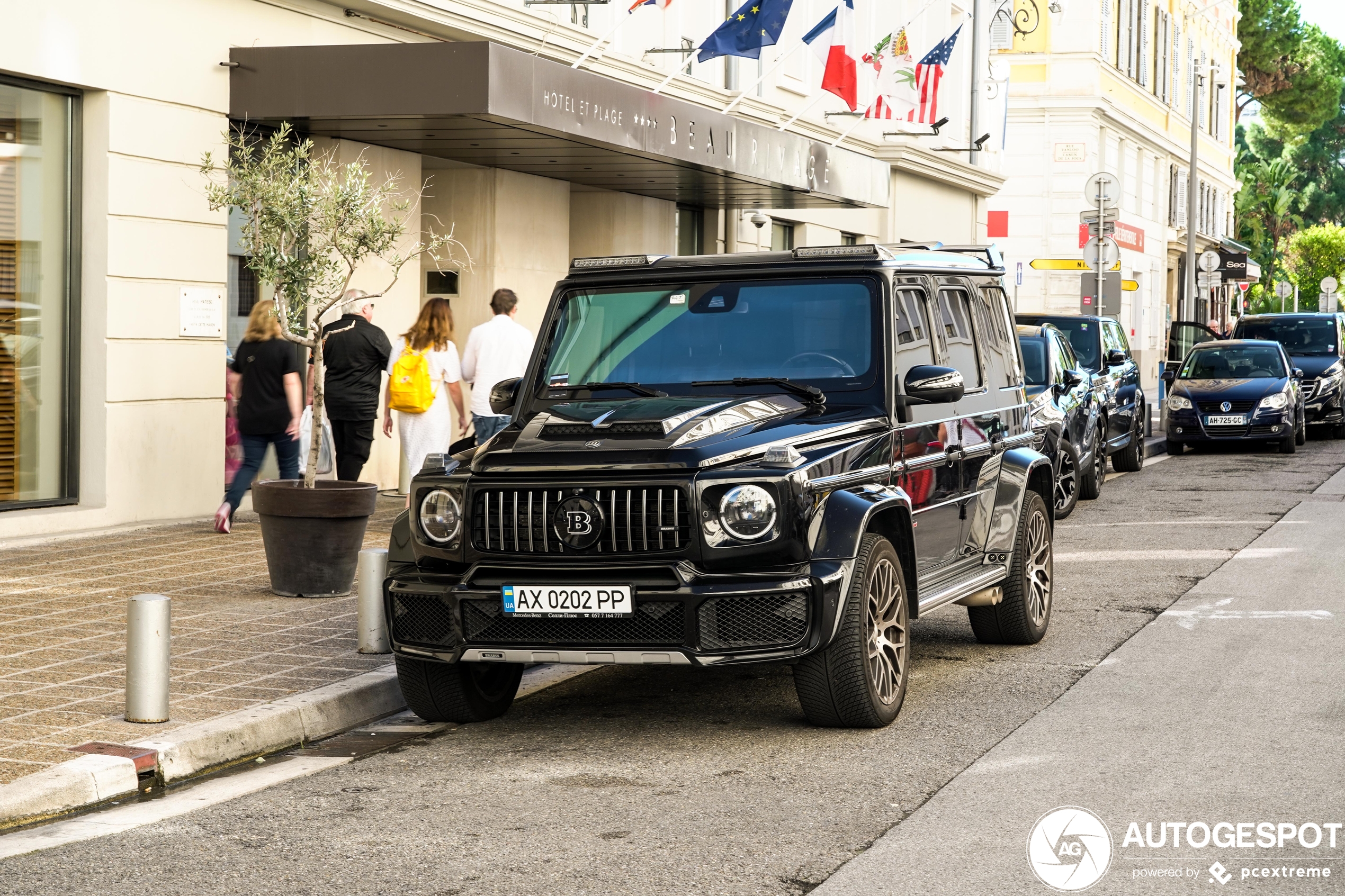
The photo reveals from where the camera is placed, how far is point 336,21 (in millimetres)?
15523

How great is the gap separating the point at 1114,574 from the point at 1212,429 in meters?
12.2

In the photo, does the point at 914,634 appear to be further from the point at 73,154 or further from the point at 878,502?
the point at 73,154

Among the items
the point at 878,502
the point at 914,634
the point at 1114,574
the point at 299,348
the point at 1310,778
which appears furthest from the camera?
the point at 299,348

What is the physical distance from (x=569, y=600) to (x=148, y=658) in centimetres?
168

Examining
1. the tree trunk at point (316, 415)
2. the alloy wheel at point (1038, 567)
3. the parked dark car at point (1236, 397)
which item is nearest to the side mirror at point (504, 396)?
the tree trunk at point (316, 415)

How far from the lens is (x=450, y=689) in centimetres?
707

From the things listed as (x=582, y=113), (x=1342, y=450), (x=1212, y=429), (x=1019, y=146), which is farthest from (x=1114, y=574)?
(x=1019, y=146)

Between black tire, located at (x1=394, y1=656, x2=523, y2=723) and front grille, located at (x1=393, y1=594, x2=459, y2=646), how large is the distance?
131mm

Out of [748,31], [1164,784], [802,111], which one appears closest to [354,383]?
[748,31]

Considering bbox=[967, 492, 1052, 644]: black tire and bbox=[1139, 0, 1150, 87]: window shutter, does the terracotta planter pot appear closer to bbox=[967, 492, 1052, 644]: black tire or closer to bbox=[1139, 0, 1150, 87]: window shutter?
bbox=[967, 492, 1052, 644]: black tire

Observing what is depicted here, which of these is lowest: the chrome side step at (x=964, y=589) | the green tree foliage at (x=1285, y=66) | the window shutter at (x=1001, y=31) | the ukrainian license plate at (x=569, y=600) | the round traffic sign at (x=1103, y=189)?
the chrome side step at (x=964, y=589)

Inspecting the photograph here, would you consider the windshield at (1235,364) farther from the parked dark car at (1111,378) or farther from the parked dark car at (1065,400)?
the parked dark car at (1065,400)

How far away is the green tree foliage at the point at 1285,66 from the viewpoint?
76562 mm

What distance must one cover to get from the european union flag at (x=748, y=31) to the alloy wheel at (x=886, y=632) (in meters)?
12.4
